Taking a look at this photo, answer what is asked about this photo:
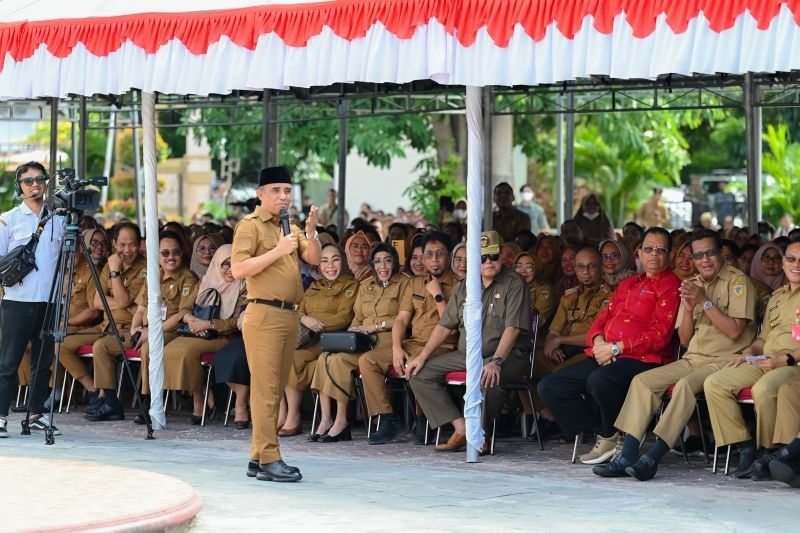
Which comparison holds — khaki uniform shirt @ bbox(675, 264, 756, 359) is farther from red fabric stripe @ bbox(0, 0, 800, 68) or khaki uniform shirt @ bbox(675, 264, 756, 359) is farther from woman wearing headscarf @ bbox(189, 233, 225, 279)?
woman wearing headscarf @ bbox(189, 233, 225, 279)

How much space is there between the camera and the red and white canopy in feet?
27.2

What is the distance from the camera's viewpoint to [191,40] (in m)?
10.2

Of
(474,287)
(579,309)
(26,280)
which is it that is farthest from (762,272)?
(26,280)

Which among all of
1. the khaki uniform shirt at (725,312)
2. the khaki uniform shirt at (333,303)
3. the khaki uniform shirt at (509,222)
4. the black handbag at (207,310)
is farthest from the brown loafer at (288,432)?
the khaki uniform shirt at (509,222)

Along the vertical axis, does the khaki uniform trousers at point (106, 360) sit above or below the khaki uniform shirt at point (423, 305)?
below

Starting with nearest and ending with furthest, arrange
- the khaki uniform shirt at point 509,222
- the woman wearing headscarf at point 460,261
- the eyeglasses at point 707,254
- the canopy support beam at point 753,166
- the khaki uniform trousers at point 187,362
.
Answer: the eyeglasses at point 707,254 → the woman wearing headscarf at point 460,261 → the khaki uniform trousers at point 187,362 → the khaki uniform shirt at point 509,222 → the canopy support beam at point 753,166

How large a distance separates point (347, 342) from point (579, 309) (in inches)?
68.6

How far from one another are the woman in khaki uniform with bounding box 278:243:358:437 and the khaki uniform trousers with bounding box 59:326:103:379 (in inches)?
81.2

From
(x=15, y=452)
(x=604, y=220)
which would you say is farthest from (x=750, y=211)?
(x=15, y=452)

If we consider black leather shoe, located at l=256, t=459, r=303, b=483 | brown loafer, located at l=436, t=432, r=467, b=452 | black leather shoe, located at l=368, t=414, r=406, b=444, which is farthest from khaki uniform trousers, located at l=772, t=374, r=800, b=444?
black leather shoe, located at l=368, t=414, r=406, b=444

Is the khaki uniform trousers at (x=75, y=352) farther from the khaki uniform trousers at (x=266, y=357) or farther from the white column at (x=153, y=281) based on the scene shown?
the khaki uniform trousers at (x=266, y=357)

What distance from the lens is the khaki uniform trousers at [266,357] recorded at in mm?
8305

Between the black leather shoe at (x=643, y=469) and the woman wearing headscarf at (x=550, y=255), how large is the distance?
163 inches

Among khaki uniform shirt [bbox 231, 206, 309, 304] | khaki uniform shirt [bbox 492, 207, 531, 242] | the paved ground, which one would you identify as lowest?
the paved ground
